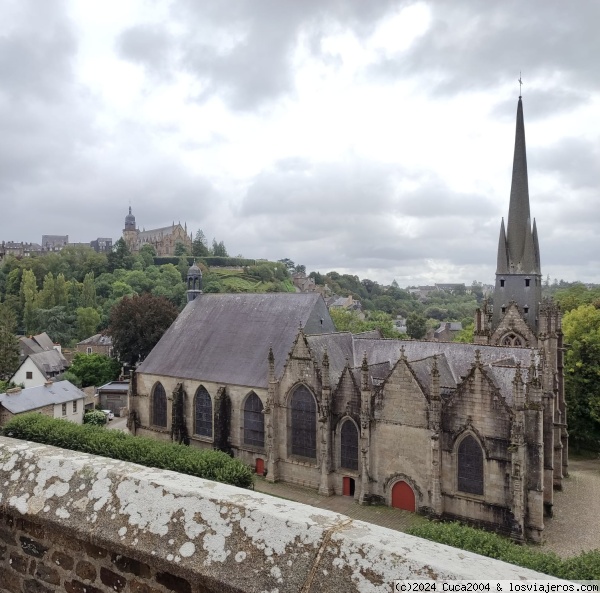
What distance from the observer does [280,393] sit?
1121 inches

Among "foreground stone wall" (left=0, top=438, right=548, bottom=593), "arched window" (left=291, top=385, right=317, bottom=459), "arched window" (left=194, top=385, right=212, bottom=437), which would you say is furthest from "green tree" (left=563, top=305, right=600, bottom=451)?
"foreground stone wall" (left=0, top=438, right=548, bottom=593)

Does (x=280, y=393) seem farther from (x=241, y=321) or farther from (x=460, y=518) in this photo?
(x=460, y=518)

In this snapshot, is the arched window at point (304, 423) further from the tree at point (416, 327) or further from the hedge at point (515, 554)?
the tree at point (416, 327)

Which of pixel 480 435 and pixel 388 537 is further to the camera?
pixel 480 435

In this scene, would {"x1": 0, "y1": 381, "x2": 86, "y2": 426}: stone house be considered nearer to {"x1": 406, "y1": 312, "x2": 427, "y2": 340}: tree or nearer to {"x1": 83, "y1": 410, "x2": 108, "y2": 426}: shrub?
{"x1": 83, "y1": 410, "x2": 108, "y2": 426}: shrub

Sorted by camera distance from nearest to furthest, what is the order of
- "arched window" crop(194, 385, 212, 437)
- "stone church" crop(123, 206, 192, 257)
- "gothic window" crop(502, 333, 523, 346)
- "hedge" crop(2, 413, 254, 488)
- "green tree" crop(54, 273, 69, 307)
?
"hedge" crop(2, 413, 254, 488) < "gothic window" crop(502, 333, 523, 346) < "arched window" crop(194, 385, 212, 437) < "green tree" crop(54, 273, 69, 307) < "stone church" crop(123, 206, 192, 257)

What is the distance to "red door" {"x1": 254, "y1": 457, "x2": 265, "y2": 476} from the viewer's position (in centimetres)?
2956

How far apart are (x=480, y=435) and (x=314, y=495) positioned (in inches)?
383

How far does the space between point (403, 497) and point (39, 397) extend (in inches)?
1181

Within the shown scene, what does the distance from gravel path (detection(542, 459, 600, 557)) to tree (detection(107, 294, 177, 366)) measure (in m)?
39.0

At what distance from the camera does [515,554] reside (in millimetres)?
12727

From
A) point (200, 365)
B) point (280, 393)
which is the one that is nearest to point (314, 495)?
point (280, 393)

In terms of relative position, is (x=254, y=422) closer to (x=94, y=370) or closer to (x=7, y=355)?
(x=94, y=370)

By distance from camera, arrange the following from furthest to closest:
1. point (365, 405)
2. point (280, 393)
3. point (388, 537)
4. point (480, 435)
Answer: point (280, 393) → point (365, 405) → point (480, 435) → point (388, 537)
